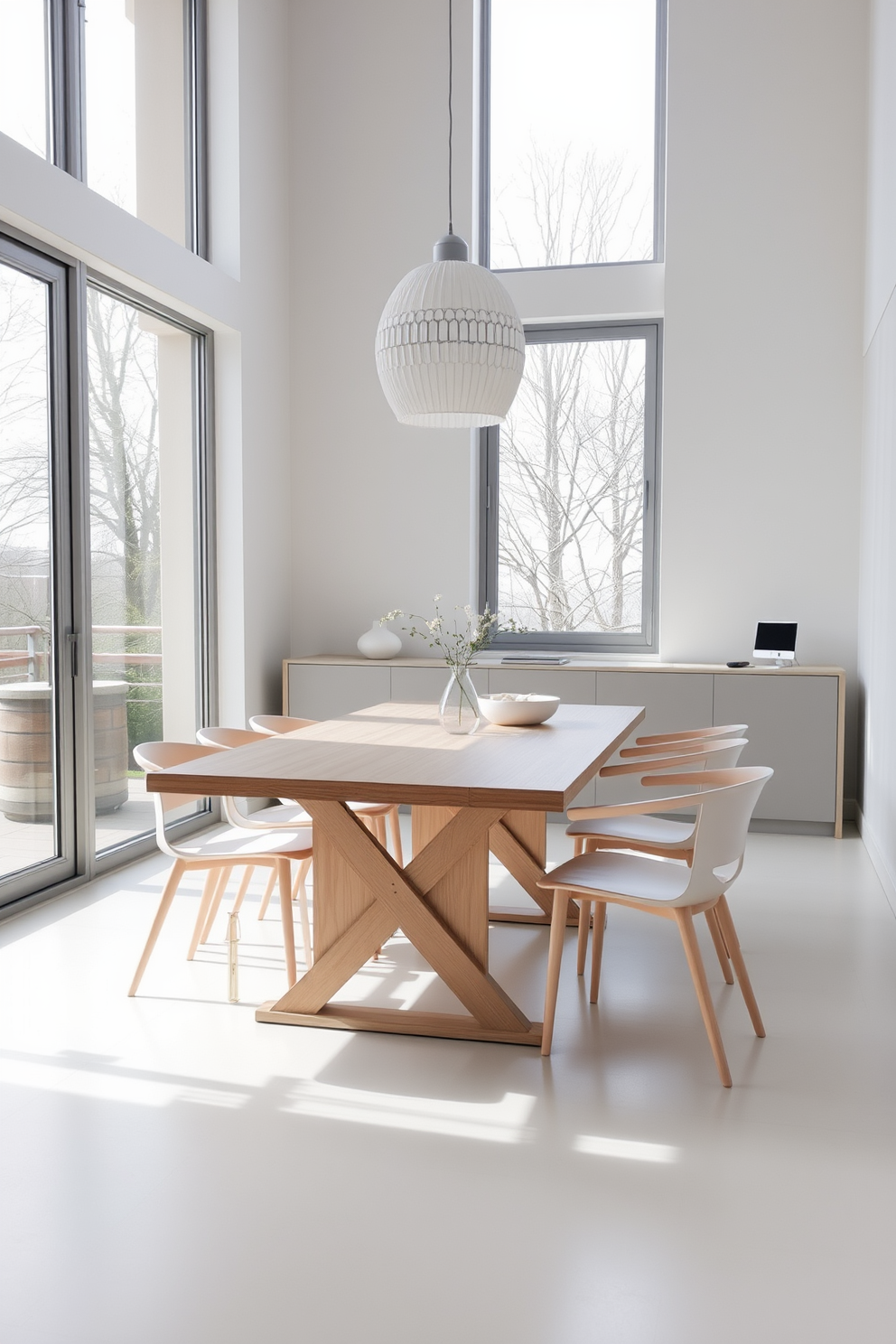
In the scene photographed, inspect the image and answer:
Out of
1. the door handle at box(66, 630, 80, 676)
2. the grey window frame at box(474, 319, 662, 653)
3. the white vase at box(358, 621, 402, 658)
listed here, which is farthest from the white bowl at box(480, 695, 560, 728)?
the grey window frame at box(474, 319, 662, 653)

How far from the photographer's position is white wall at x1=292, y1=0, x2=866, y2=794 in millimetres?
6102

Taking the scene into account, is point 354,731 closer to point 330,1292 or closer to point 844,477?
point 330,1292

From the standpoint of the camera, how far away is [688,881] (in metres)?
2.87

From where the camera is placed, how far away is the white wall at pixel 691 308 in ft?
20.0

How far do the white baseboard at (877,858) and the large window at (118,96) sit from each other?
4.38m

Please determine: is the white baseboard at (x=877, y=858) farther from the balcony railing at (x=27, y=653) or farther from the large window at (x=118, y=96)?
the large window at (x=118, y=96)

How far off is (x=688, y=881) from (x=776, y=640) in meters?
3.46

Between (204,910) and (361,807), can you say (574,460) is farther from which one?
(204,910)

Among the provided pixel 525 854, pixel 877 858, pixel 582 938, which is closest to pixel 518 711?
pixel 525 854

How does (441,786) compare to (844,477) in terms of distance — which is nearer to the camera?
(441,786)

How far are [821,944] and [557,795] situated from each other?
5.95 feet

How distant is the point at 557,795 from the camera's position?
2.69 metres

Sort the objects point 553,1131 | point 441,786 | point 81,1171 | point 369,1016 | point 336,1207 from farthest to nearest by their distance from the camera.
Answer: point 369,1016 → point 441,786 → point 553,1131 → point 81,1171 → point 336,1207

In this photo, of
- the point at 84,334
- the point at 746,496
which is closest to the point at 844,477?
the point at 746,496
